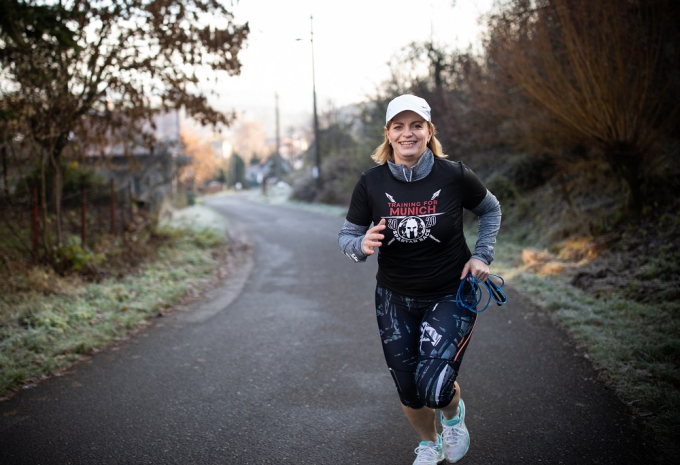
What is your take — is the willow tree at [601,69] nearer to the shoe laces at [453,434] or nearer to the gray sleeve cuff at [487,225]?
the gray sleeve cuff at [487,225]

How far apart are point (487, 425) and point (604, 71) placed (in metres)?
6.52

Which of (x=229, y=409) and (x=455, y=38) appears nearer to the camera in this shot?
(x=229, y=409)

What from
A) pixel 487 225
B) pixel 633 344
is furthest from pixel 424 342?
pixel 633 344

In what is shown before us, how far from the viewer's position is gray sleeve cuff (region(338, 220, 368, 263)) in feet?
9.79

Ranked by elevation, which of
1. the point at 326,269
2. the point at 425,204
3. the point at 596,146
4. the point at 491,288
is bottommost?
the point at 326,269

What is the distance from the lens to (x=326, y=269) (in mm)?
10547

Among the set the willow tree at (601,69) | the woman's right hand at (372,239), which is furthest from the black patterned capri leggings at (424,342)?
the willow tree at (601,69)

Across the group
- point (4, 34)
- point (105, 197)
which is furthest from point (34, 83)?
point (105, 197)

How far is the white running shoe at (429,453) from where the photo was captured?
3.08 meters

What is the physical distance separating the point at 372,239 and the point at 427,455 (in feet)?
4.41

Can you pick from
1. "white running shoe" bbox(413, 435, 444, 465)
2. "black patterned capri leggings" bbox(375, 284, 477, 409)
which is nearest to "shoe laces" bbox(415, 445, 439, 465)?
"white running shoe" bbox(413, 435, 444, 465)

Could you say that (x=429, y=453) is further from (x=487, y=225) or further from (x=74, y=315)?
(x=74, y=315)

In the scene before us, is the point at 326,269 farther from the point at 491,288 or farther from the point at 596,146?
the point at 491,288

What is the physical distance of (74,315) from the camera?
630 centimetres
